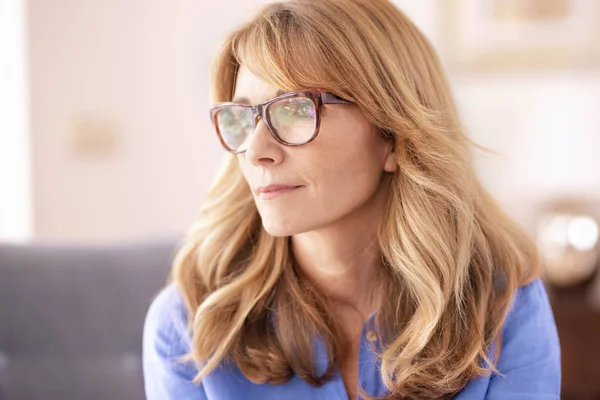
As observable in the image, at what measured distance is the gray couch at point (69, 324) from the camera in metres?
1.60

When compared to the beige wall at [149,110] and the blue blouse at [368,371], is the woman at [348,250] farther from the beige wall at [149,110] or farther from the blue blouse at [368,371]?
the beige wall at [149,110]

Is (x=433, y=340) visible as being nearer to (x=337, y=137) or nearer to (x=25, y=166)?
(x=337, y=137)

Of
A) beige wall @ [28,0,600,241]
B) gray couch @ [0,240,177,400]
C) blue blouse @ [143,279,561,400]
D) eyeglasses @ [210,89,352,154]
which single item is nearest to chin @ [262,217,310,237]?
eyeglasses @ [210,89,352,154]

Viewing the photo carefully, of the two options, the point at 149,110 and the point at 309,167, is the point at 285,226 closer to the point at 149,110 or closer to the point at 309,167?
the point at 309,167

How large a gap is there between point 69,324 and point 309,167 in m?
0.80

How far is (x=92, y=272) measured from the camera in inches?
65.2

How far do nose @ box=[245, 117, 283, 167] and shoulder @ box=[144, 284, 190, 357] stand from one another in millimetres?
353

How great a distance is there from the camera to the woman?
3.67 ft

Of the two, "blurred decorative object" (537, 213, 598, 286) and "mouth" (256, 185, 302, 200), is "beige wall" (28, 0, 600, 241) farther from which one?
"mouth" (256, 185, 302, 200)

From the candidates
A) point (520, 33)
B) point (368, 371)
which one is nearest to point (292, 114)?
point (368, 371)

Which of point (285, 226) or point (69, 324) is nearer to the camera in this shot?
point (285, 226)

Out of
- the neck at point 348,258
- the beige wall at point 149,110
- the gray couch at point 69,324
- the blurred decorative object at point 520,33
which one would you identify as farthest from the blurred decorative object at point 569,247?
the gray couch at point 69,324

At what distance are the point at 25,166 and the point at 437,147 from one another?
177cm

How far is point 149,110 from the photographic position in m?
2.47
